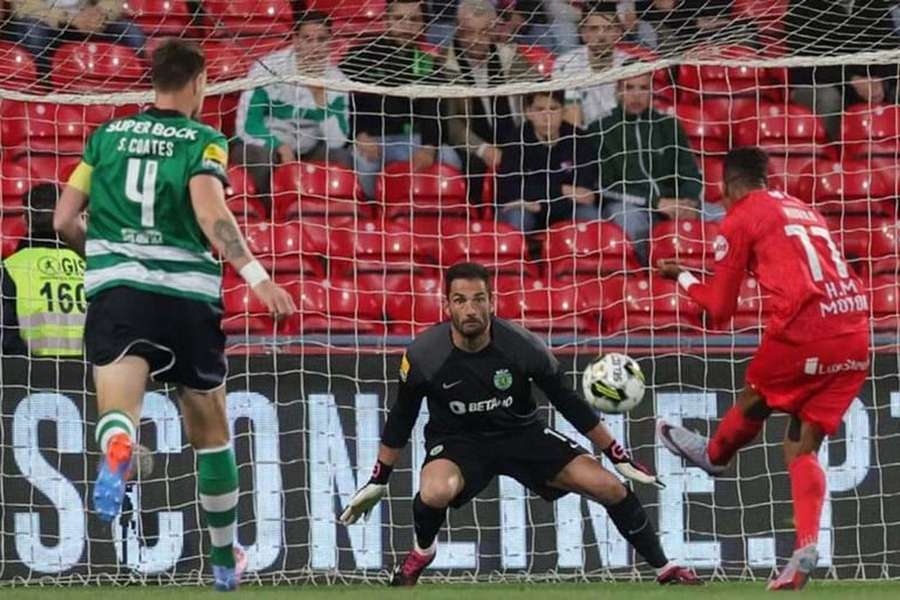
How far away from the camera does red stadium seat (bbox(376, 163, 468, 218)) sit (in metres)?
10.9

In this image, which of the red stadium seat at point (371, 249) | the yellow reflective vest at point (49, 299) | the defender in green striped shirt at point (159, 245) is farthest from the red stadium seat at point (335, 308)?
the defender in green striped shirt at point (159, 245)

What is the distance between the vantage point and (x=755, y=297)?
35.1ft

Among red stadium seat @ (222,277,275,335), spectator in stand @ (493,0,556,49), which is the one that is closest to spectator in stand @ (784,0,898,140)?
spectator in stand @ (493,0,556,49)

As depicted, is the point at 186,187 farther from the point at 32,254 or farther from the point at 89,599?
the point at 32,254

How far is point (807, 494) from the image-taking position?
7.58 meters

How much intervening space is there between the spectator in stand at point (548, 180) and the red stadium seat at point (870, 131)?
1.50m

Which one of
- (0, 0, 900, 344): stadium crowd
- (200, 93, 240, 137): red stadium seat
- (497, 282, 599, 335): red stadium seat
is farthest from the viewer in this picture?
(200, 93, 240, 137): red stadium seat

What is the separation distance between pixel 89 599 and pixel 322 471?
2603 mm

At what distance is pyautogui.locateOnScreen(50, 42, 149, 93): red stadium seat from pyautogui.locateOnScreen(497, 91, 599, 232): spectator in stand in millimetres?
2038

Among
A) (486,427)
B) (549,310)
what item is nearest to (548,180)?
(549,310)

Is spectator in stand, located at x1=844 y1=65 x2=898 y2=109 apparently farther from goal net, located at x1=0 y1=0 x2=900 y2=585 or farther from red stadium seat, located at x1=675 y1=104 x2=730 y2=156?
red stadium seat, located at x1=675 y1=104 x2=730 y2=156

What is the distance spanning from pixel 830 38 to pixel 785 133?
0.66 metres

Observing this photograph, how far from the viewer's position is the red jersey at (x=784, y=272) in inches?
301

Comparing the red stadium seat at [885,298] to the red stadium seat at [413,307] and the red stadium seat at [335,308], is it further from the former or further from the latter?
the red stadium seat at [335,308]
